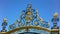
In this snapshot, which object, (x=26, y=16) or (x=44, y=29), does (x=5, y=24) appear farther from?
(x=44, y=29)

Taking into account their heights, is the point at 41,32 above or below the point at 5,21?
below

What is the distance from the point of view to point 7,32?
10.5 m

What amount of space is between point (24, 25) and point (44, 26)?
3.16 feet

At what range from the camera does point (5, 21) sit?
1050 centimetres

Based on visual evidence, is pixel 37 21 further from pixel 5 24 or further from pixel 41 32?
pixel 5 24

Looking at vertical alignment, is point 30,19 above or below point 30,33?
above

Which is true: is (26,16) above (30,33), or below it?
above

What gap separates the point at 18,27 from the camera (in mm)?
10336

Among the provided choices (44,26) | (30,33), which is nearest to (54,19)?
(44,26)

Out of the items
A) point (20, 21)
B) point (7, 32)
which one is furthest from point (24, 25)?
point (7, 32)

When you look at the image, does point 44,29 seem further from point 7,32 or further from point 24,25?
point 7,32

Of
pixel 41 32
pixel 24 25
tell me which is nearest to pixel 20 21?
pixel 24 25

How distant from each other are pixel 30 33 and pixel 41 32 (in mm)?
539

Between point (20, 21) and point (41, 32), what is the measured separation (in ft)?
3.78
